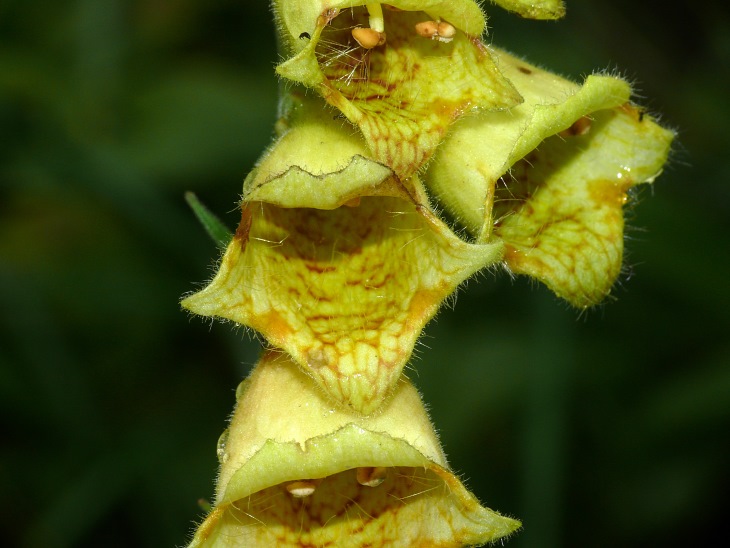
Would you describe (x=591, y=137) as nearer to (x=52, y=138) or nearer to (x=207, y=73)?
(x=52, y=138)

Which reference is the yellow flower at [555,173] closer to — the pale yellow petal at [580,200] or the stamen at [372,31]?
the pale yellow petal at [580,200]

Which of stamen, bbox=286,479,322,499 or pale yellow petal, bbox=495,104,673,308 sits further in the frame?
pale yellow petal, bbox=495,104,673,308

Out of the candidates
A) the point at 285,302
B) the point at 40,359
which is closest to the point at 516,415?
the point at 40,359

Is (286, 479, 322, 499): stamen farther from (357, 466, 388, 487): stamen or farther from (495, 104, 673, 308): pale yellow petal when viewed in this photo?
(495, 104, 673, 308): pale yellow petal

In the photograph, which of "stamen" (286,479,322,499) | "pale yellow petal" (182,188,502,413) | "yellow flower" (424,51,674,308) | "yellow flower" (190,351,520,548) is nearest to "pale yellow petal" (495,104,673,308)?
"yellow flower" (424,51,674,308)

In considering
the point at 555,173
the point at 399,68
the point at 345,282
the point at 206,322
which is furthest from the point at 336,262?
the point at 206,322

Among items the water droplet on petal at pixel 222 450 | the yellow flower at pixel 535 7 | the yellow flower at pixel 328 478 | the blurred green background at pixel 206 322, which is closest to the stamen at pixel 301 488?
the yellow flower at pixel 328 478
